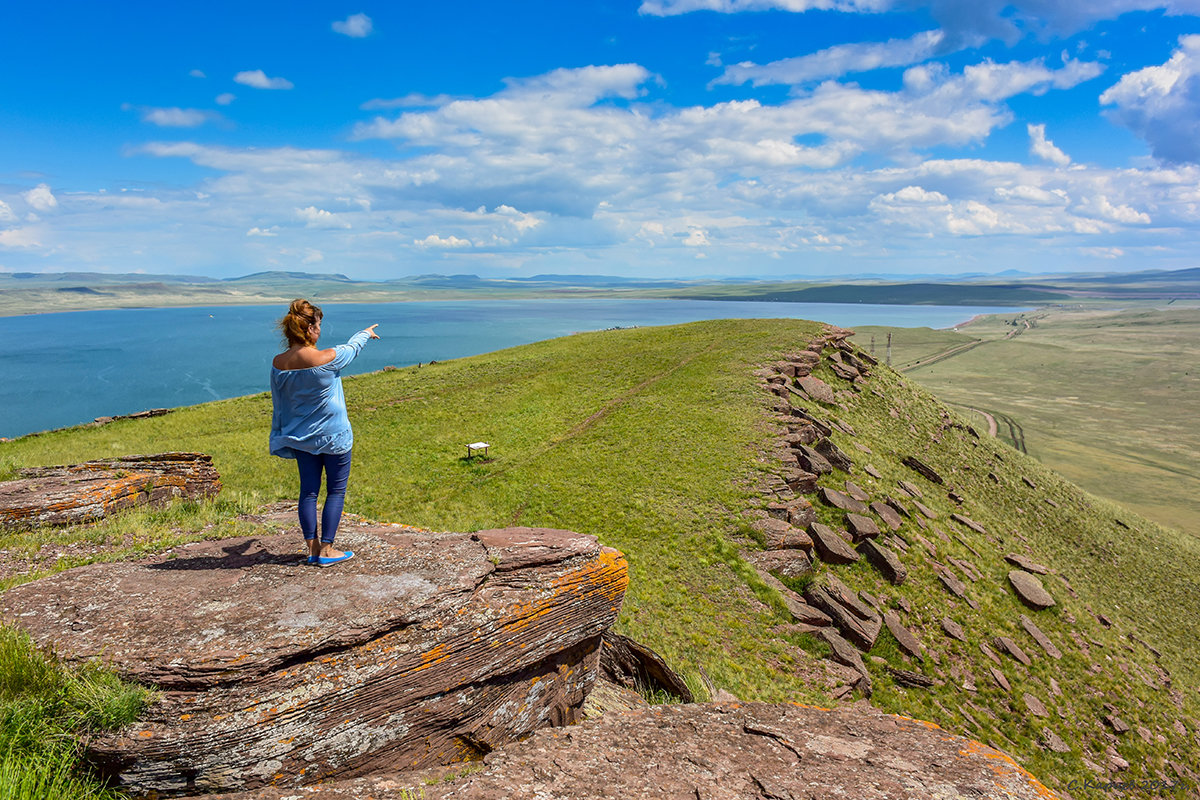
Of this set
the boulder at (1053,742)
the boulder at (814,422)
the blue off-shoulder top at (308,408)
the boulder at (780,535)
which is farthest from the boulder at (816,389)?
the blue off-shoulder top at (308,408)

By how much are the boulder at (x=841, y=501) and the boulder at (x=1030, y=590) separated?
7.65 m

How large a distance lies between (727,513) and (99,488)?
19078 millimetres

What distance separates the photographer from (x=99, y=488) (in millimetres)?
12383

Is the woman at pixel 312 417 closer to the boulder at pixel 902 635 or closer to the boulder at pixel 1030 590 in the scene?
the boulder at pixel 902 635

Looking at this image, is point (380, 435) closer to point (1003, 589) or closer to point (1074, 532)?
point (1003, 589)

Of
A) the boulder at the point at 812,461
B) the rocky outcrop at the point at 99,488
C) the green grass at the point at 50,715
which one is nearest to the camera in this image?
the green grass at the point at 50,715

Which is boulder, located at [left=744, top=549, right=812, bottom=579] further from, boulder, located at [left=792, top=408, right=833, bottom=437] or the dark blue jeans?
the dark blue jeans

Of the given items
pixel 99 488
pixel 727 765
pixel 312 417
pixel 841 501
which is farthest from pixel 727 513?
pixel 99 488

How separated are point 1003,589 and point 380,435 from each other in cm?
3221

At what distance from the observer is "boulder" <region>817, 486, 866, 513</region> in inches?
918

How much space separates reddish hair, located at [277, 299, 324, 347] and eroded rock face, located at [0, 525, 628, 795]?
3.31 metres

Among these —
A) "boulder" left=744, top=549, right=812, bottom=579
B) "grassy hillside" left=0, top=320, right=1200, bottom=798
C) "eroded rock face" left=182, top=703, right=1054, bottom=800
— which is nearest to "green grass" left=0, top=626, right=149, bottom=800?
"eroded rock face" left=182, top=703, right=1054, bottom=800

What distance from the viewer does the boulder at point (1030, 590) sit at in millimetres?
23391

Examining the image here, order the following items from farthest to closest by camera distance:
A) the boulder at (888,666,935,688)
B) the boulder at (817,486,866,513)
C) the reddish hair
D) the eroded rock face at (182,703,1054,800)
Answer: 1. the boulder at (817,486,866,513)
2. the boulder at (888,666,935,688)
3. the reddish hair
4. the eroded rock face at (182,703,1054,800)
